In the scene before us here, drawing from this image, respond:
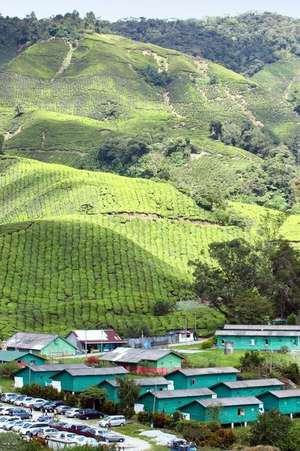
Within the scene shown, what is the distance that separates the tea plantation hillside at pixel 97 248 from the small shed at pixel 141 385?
20918mm

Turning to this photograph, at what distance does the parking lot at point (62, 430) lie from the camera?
133 ft

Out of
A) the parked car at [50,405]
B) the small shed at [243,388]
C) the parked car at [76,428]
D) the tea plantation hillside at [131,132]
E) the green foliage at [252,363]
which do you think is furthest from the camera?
the tea plantation hillside at [131,132]

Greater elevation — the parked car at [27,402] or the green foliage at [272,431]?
the parked car at [27,402]

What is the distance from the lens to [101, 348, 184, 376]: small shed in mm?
58000

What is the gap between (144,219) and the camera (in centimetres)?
10850

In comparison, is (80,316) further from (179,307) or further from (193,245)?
(193,245)

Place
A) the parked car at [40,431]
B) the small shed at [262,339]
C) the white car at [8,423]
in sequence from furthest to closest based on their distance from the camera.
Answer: the small shed at [262,339]
the white car at [8,423]
the parked car at [40,431]

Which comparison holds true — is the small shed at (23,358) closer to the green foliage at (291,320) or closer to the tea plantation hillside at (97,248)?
the tea plantation hillside at (97,248)

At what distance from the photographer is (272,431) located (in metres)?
42.0

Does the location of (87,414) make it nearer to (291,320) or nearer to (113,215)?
(291,320)

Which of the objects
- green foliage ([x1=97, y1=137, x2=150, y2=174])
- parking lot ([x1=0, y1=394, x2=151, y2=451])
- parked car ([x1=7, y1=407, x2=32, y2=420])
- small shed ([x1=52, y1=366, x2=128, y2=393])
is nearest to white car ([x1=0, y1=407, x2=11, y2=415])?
parking lot ([x1=0, y1=394, x2=151, y2=451])

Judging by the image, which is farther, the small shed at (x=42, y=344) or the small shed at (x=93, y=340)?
the small shed at (x=93, y=340)

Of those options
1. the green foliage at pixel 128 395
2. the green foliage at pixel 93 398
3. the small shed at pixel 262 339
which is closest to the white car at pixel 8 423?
the green foliage at pixel 93 398

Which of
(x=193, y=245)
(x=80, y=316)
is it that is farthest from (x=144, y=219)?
(x=80, y=316)
